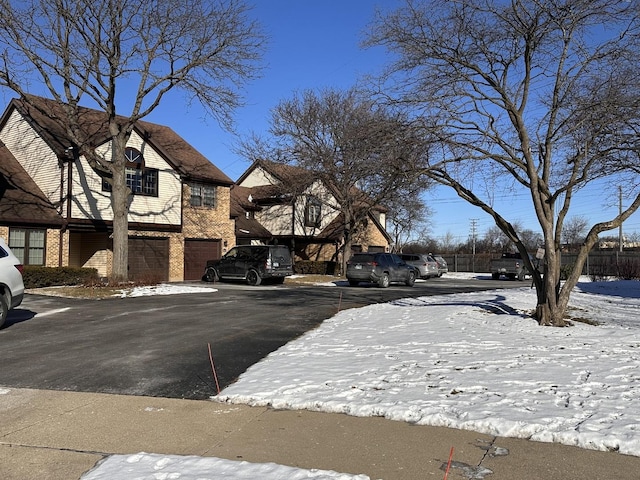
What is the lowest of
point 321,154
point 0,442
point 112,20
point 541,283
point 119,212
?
point 0,442

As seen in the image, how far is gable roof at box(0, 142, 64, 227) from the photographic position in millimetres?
20609

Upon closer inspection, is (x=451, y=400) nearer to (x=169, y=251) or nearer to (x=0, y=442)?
(x=0, y=442)

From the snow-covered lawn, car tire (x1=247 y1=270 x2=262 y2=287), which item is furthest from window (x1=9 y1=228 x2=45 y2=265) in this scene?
the snow-covered lawn

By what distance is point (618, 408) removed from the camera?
539 cm

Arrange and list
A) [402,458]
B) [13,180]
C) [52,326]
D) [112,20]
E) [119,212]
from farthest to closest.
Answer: [13,180] → [119,212] → [112,20] → [52,326] → [402,458]

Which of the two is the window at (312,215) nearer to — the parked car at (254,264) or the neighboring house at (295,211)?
the neighboring house at (295,211)

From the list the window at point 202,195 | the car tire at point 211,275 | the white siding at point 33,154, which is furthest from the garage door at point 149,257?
the white siding at point 33,154

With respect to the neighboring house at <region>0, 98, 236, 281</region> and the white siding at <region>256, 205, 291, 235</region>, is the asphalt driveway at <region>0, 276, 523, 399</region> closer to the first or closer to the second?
the neighboring house at <region>0, 98, 236, 281</region>

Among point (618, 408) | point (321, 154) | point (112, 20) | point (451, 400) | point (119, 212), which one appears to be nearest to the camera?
point (618, 408)

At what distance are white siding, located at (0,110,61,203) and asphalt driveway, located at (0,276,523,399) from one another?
8504 millimetres

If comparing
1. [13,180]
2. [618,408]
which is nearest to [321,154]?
[13,180]

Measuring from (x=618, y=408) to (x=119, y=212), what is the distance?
60.5 ft

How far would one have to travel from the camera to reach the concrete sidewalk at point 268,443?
4203mm

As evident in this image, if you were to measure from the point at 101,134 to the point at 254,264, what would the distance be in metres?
9.05
